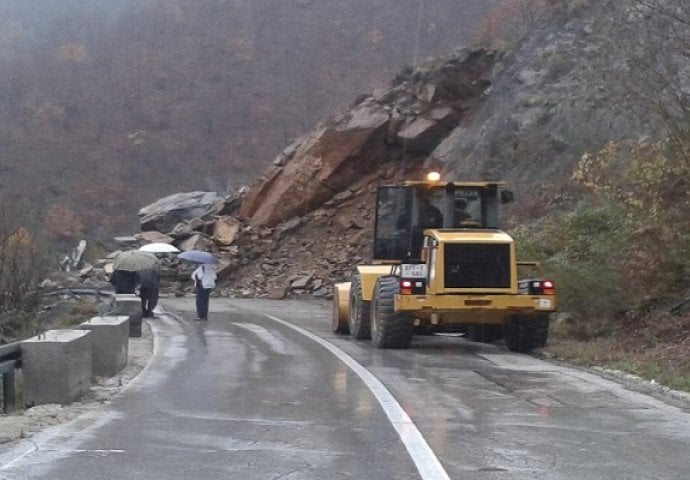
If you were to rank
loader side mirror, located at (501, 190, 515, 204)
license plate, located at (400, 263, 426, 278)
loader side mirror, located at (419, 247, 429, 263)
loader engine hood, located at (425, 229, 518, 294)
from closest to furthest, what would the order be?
loader engine hood, located at (425, 229, 518, 294), license plate, located at (400, 263, 426, 278), loader side mirror, located at (419, 247, 429, 263), loader side mirror, located at (501, 190, 515, 204)

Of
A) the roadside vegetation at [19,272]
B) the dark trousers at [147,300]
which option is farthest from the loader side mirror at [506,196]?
the dark trousers at [147,300]

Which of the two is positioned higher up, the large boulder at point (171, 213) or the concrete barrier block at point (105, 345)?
the large boulder at point (171, 213)

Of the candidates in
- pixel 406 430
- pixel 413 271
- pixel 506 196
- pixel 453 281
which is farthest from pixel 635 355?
pixel 406 430

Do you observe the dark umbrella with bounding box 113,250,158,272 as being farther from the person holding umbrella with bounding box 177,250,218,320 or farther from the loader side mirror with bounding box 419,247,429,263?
the loader side mirror with bounding box 419,247,429,263

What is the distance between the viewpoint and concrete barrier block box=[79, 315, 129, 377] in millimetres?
13352

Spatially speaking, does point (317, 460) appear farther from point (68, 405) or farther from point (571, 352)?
point (571, 352)

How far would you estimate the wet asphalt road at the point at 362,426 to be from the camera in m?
8.12

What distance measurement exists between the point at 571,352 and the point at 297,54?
77217mm

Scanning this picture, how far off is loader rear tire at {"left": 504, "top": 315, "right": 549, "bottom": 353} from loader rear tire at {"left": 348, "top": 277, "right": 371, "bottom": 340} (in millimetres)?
2948

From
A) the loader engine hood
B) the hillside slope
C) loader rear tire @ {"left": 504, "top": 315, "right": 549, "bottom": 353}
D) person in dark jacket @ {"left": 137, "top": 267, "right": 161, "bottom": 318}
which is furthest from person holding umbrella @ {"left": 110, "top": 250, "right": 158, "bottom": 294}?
the hillside slope

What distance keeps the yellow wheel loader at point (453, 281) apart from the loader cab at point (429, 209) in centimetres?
2

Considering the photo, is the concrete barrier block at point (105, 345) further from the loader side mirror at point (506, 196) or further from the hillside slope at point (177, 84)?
the hillside slope at point (177, 84)

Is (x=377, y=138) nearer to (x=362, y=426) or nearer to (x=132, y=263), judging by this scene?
(x=132, y=263)

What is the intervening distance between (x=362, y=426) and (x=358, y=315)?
9.96 m
